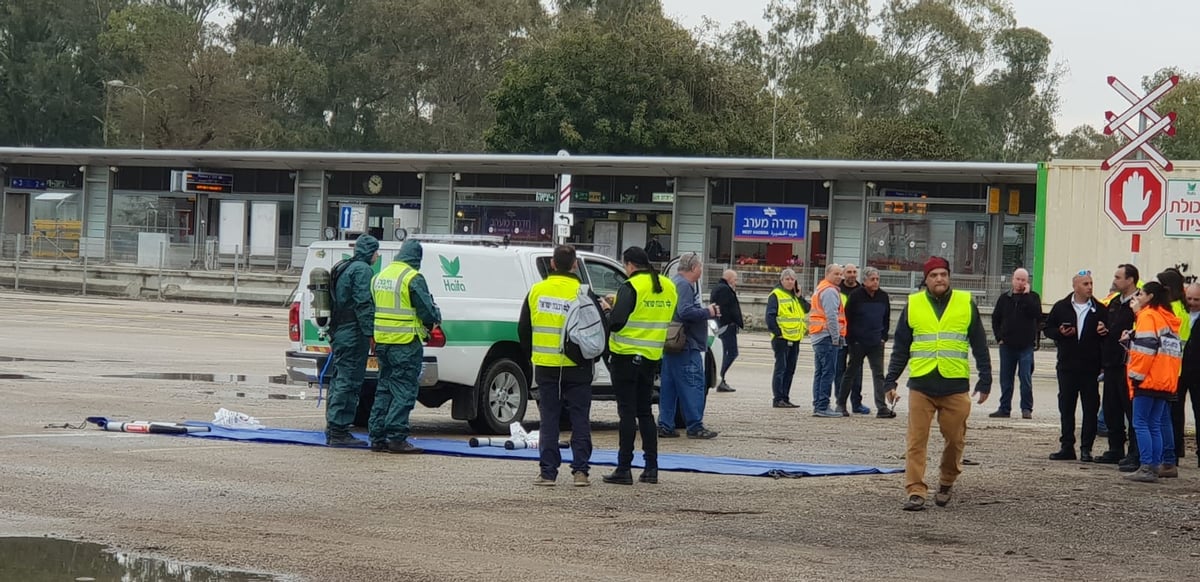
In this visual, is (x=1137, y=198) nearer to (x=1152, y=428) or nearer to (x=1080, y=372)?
(x=1080, y=372)

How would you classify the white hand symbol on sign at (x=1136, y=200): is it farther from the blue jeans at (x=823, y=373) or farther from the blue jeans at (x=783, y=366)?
the blue jeans at (x=783, y=366)

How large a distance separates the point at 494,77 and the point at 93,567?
7500 centimetres

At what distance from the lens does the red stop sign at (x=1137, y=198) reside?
638 inches

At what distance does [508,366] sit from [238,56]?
68677mm

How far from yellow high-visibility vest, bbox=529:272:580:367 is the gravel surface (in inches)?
35.1

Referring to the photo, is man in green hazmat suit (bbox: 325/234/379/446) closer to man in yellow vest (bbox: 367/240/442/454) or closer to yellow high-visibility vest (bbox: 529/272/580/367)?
man in yellow vest (bbox: 367/240/442/454)

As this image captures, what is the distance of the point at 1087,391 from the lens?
14078 millimetres

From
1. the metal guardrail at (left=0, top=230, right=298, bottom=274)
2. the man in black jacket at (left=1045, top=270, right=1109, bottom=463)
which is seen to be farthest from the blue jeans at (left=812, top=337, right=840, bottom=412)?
the metal guardrail at (left=0, top=230, right=298, bottom=274)

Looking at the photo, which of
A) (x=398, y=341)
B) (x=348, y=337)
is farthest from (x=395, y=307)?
(x=348, y=337)

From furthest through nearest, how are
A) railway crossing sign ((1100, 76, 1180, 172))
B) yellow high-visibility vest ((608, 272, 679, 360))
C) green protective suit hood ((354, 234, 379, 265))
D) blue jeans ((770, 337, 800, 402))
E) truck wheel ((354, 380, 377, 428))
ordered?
blue jeans ((770, 337, 800, 402)), railway crossing sign ((1100, 76, 1180, 172)), truck wheel ((354, 380, 377, 428)), green protective suit hood ((354, 234, 379, 265)), yellow high-visibility vest ((608, 272, 679, 360))

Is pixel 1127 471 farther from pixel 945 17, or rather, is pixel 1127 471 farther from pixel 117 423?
pixel 945 17

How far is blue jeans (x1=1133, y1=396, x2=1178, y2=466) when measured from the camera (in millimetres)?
12430

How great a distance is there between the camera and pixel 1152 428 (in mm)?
12492

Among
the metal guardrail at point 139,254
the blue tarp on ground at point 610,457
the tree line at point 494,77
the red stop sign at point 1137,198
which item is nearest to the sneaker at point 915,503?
the blue tarp on ground at point 610,457
